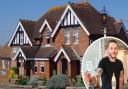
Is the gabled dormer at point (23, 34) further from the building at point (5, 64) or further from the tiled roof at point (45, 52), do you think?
the building at point (5, 64)

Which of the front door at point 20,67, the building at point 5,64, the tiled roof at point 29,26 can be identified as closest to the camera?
the tiled roof at point 29,26

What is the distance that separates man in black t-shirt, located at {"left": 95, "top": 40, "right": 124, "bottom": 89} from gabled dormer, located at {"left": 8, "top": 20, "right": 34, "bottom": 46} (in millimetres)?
41612

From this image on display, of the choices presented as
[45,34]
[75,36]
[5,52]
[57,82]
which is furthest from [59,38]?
[57,82]

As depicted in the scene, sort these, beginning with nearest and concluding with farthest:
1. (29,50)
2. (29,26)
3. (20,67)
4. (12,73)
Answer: (29,50), (12,73), (20,67), (29,26)

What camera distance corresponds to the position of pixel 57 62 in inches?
1715

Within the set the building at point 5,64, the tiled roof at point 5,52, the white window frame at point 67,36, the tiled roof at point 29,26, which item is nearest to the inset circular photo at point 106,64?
the white window frame at point 67,36

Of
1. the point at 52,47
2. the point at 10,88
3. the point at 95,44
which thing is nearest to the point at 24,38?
the point at 52,47

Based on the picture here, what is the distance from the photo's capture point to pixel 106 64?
707cm

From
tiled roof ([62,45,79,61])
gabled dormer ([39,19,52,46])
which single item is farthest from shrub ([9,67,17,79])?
tiled roof ([62,45,79,61])

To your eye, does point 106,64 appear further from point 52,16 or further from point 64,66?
point 52,16

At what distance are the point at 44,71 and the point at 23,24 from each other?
285 inches

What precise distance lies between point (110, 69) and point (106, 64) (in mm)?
120

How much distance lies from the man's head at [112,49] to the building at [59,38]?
32.9m

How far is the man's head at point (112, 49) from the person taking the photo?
7124mm
